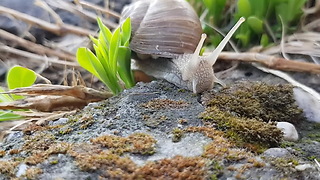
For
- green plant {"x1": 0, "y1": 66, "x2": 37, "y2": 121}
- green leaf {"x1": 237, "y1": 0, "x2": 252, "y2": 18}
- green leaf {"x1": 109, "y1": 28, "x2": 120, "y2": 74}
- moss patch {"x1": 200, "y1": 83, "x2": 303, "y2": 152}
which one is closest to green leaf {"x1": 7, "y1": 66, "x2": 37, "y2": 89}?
green plant {"x1": 0, "y1": 66, "x2": 37, "y2": 121}

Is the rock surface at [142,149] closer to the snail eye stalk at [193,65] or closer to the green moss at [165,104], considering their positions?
the green moss at [165,104]

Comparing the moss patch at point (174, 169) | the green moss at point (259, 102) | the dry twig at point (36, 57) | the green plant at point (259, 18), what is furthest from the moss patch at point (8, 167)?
the green plant at point (259, 18)

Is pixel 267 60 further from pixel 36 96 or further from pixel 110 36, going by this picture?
pixel 36 96

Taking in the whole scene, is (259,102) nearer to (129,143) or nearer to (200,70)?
(200,70)

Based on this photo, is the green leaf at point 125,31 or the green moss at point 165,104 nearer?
the green moss at point 165,104

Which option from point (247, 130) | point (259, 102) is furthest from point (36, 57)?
point (247, 130)

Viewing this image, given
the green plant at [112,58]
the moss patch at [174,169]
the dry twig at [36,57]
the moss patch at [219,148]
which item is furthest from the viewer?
the dry twig at [36,57]

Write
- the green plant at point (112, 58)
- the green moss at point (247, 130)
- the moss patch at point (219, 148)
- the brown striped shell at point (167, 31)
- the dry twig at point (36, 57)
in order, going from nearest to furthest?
1. the moss patch at point (219, 148)
2. the green moss at point (247, 130)
3. the green plant at point (112, 58)
4. the brown striped shell at point (167, 31)
5. the dry twig at point (36, 57)

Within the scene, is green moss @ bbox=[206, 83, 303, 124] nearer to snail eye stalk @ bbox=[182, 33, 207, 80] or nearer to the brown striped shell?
snail eye stalk @ bbox=[182, 33, 207, 80]
